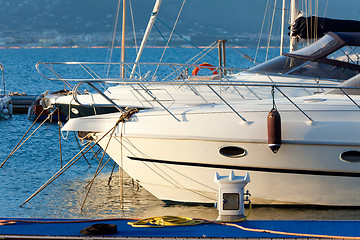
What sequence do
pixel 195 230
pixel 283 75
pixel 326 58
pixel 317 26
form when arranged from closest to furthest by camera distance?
pixel 195 230 → pixel 326 58 → pixel 283 75 → pixel 317 26

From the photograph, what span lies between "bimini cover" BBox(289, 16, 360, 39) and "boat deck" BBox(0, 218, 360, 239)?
33.8ft

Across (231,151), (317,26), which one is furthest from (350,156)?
(317,26)

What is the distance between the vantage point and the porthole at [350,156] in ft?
30.7

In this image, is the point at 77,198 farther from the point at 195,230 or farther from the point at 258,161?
the point at 195,230

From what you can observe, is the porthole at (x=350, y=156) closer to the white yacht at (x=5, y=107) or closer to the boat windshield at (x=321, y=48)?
the boat windshield at (x=321, y=48)

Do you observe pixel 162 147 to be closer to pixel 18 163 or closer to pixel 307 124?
pixel 307 124

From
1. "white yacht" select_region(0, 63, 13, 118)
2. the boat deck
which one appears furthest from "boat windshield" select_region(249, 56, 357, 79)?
"white yacht" select_region(0, 63, 13, 118)

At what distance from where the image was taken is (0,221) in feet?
24.5

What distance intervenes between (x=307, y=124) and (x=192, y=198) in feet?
6.79

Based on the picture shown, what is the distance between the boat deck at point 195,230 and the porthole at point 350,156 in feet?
7.01

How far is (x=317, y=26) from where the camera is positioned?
17094mm

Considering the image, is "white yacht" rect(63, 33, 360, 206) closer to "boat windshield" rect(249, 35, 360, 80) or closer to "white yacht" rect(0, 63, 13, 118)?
"boat windshield" rect(249, 35, 360, 80)

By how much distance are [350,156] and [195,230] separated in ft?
10.3

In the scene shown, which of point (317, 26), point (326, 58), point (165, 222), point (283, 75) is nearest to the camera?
point (165, 222)
